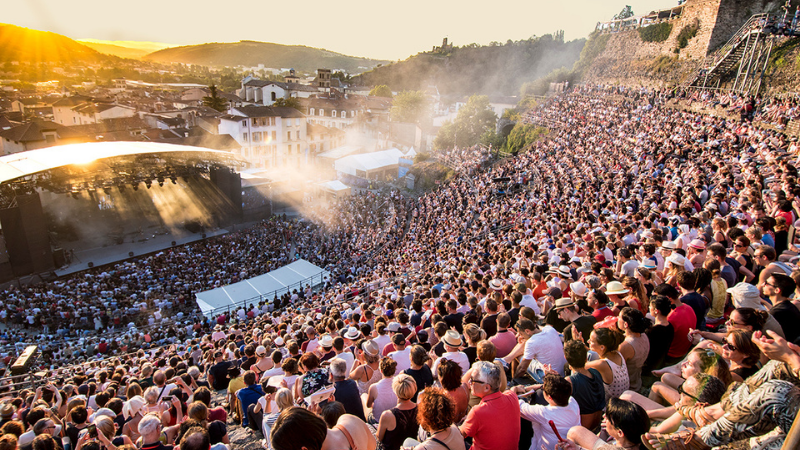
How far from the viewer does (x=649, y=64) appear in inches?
1232

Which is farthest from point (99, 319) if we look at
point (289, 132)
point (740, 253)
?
point (289, 132)

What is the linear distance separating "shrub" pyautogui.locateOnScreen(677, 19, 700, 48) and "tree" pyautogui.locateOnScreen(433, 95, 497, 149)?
56.3 ft

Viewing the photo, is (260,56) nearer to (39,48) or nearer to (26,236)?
(39,48)

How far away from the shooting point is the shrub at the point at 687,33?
2691 cm

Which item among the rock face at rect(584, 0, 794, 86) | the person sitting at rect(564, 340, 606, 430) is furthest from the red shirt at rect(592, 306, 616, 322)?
the rock face at rect(584, 0, 794, 86)

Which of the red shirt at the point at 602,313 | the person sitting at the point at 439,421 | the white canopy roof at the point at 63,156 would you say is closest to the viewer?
the person sitting at the point at 439,421

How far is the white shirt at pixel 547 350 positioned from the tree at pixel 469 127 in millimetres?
38937

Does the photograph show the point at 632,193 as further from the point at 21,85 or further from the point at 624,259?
the point at 21,85

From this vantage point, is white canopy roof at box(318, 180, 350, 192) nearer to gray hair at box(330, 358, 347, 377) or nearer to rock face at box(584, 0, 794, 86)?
rock face at box(584, 0, 794, 86)

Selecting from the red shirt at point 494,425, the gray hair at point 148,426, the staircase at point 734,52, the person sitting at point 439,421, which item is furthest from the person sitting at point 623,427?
the staircase at point 734,52

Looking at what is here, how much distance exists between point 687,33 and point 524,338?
3328 cm

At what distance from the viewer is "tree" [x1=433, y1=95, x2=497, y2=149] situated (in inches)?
1654

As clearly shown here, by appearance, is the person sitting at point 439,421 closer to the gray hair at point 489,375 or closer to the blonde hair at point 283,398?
the gray hair at point 489,375

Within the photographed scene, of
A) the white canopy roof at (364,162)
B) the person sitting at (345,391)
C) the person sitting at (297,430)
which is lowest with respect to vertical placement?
the white canopy roof at (364,162)
